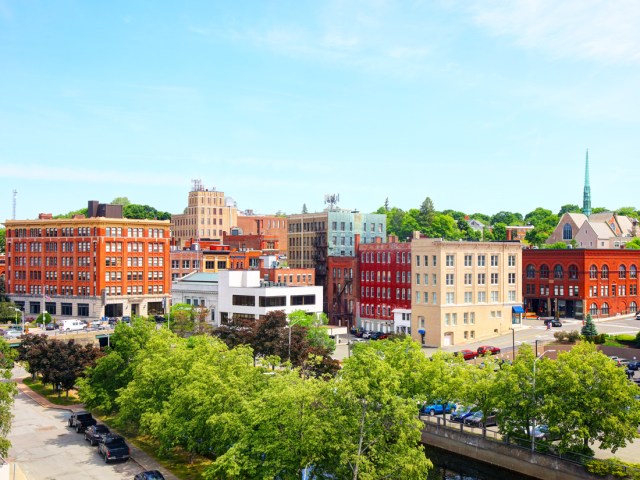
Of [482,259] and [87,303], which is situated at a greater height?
[482,259]

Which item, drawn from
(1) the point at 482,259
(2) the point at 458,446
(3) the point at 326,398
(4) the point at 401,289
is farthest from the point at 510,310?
(3) the point at 326,398

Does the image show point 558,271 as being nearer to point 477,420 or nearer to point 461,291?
point 461,291

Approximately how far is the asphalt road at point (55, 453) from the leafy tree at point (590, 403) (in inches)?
1153

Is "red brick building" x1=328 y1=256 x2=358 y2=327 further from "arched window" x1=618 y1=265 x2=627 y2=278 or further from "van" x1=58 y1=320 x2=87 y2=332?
"arched window" x1=618 y1=265 x2=627 y2=278

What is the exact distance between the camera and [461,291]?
103688mm

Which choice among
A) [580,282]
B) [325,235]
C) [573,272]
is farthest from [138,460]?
[573,272]

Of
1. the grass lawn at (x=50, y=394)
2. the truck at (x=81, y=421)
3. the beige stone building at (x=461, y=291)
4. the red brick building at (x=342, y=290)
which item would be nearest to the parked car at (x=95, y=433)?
the truck at (x=81, y=421)

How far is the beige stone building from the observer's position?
102 meters

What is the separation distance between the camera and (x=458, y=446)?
187 feet

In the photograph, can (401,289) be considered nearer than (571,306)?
Yes

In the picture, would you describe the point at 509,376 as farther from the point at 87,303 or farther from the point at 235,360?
the point at 87,303

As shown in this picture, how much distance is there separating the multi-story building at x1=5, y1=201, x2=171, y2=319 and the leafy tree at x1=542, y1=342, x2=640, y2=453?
9635 centimetres

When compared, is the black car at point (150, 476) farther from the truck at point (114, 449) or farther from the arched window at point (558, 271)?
the arched window at point (558, 271)

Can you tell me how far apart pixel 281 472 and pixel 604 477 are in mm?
21065
